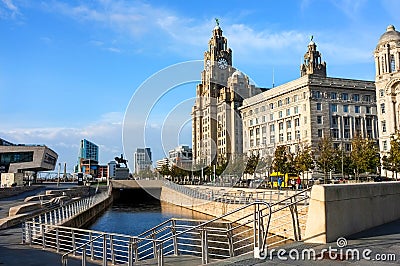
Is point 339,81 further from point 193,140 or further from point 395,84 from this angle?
point 193,140

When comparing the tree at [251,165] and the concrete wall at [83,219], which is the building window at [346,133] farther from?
the concrete wall at [83,219]

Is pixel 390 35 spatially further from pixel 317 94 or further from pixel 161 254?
pixel 161 254

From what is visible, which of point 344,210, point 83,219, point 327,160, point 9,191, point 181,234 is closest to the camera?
point 344,210

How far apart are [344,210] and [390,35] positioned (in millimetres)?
71540

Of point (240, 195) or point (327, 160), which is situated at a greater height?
point (327, 160)

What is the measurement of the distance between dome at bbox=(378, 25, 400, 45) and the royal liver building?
159 ft

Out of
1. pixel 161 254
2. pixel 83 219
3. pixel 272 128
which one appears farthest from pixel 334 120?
pixel 161 254

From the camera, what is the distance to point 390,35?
2815 inches

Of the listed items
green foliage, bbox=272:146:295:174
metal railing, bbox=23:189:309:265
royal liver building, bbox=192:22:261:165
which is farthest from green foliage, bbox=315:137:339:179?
royal liver building, bbox=192:22:261:165

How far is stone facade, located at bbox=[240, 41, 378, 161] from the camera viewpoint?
8200cm

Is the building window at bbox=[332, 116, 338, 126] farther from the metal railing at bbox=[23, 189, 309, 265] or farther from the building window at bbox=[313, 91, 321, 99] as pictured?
the metal railing at bbox=[23, 189, 309, 265]

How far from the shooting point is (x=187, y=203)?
5884cm

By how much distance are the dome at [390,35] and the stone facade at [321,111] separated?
14.2 m

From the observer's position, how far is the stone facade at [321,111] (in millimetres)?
82000
